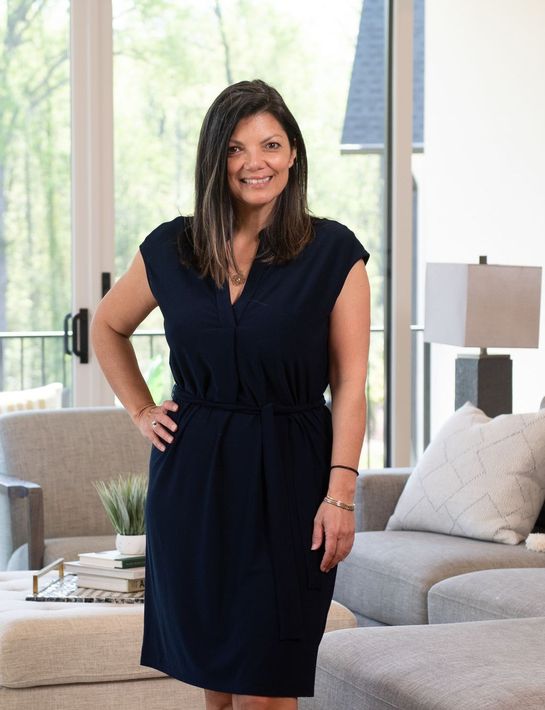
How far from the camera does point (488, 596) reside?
3.19 meters

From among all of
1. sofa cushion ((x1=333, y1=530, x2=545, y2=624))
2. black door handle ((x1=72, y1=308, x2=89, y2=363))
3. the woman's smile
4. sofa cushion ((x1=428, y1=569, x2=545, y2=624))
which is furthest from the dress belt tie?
black door handle ((x1=72, y1=308, x2=89, y2=363))

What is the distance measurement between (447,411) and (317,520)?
4.08 metres

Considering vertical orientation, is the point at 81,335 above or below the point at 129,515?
above

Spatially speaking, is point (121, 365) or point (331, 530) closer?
point (331, 530)

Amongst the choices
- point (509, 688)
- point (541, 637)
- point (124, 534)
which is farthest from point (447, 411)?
point (509, 688)

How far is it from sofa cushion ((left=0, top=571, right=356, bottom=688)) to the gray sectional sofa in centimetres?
42

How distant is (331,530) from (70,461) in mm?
2352

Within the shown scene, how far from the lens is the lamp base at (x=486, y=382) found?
15.9ft

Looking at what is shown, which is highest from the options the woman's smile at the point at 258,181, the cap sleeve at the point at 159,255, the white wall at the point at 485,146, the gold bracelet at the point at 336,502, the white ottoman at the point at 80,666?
the white wall at the point at 485,146

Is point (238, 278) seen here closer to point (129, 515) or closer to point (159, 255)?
point (159, 255)

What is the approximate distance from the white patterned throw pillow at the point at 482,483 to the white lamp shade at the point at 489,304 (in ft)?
1.84

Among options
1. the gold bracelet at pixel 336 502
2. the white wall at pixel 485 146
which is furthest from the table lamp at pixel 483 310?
the gold bracelet at pixel 336 502

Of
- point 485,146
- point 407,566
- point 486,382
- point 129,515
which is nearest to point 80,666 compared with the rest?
point 129,515

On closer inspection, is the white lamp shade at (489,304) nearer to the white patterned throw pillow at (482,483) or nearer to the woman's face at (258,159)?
the white patterned throw pillow at (482,483)
